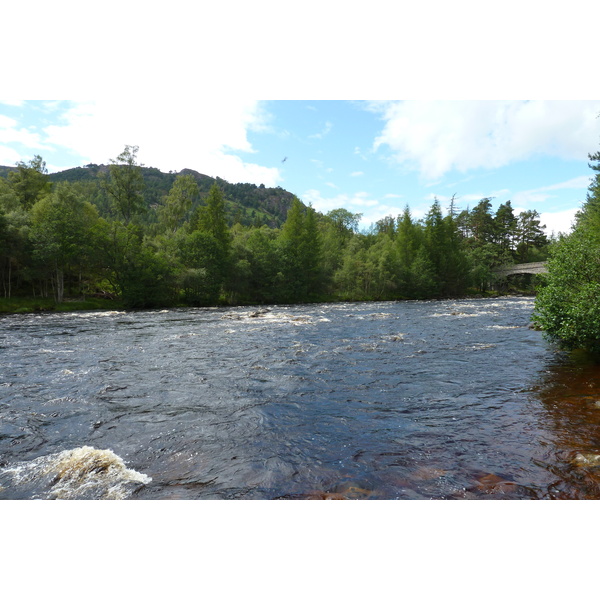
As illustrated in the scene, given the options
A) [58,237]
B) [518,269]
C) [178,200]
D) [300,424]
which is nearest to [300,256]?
[178,200]

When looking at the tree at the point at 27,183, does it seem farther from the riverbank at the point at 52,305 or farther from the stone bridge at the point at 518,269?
the stone bridge at the point at 518,269

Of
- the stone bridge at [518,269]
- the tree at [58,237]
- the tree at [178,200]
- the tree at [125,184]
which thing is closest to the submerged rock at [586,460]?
the tree at [58,237]

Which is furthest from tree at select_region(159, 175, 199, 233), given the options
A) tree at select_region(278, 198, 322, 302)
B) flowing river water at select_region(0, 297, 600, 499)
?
flowing river water at select_region(0, 297, 600, 499)

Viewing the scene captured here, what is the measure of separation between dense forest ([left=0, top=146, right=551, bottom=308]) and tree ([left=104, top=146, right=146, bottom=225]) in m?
0.15

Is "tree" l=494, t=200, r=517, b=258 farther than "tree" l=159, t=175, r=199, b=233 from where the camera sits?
Yes

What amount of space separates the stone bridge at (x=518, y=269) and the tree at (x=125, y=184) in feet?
242

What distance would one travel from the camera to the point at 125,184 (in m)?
55.3

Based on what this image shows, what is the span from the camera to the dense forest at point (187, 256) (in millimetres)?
41438

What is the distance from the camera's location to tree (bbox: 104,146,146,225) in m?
54.8

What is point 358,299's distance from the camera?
61.8 m

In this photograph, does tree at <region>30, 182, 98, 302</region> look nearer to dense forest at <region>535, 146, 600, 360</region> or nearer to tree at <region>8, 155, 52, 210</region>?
tree at <region>8, 155, 52, 210</region>

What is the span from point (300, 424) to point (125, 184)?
57189 mm

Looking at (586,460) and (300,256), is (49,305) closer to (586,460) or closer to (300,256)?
(300,256)
